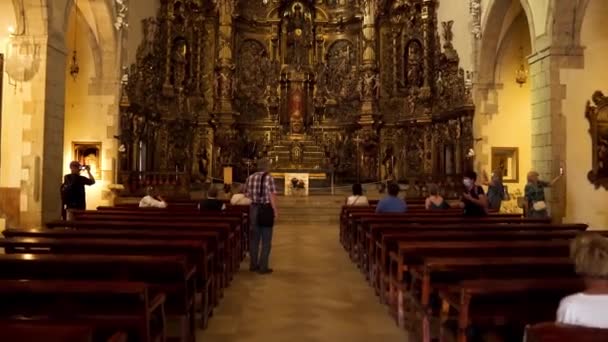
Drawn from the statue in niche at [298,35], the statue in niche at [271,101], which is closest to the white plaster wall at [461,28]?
the statue in niche at [298,35]

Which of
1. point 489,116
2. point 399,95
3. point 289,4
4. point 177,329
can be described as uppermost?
point 289,4

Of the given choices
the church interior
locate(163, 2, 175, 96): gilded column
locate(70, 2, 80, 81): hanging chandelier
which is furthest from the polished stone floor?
locate(163, 2, 175, 96): gilded column

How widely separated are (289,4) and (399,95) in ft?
21.2

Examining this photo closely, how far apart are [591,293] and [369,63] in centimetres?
1920

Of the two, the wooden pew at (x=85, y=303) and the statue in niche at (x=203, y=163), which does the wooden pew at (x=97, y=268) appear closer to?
the wooden pew at (x=85, y=303)

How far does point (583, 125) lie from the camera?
407 inches

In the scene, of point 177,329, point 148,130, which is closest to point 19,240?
point 177,329

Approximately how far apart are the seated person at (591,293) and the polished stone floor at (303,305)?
2408mm

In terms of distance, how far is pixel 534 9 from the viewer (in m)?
11.0

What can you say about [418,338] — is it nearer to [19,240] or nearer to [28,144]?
[19,240]

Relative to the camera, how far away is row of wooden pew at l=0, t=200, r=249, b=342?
2.97 metres

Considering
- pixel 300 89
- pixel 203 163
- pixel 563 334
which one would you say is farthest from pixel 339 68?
pixel 563 334

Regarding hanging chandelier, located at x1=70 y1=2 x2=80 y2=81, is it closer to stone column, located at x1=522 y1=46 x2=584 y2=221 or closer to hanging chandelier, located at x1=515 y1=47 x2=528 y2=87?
stone column, located at x1=522 y1=46 x2=584 y2=221

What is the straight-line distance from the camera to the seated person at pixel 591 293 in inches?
94.7
